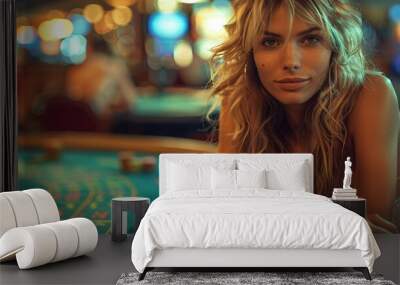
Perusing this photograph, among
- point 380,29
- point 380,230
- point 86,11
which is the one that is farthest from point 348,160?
point 86,11

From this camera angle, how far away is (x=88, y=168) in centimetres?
753

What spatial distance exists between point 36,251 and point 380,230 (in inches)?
151

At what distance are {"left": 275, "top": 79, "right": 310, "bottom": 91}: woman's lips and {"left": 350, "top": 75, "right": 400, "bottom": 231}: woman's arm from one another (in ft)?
1.99

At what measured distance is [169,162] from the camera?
23.2ft

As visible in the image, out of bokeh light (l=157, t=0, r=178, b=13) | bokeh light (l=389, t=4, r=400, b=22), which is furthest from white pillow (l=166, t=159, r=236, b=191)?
bokeh light (l=389, t=4, r=400, b=22)

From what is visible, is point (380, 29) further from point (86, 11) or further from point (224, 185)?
point (86, 11)

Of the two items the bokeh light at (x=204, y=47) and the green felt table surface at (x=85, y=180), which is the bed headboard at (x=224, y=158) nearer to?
the green felt table surface at (x=85, y=180)

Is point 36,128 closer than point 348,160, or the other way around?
point 348,160

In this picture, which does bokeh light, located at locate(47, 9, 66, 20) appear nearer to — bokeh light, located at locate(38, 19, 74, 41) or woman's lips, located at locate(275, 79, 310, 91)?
bokeh light, located at locate(38, 19, 74, 41)

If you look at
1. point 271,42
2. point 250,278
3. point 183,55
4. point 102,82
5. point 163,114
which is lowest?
point 250,278

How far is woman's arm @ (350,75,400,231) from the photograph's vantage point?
729 centimetres

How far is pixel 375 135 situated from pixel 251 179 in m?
1.59

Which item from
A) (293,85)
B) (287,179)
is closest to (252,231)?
(287,179)

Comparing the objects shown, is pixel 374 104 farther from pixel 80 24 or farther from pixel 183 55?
pixel 80 24
